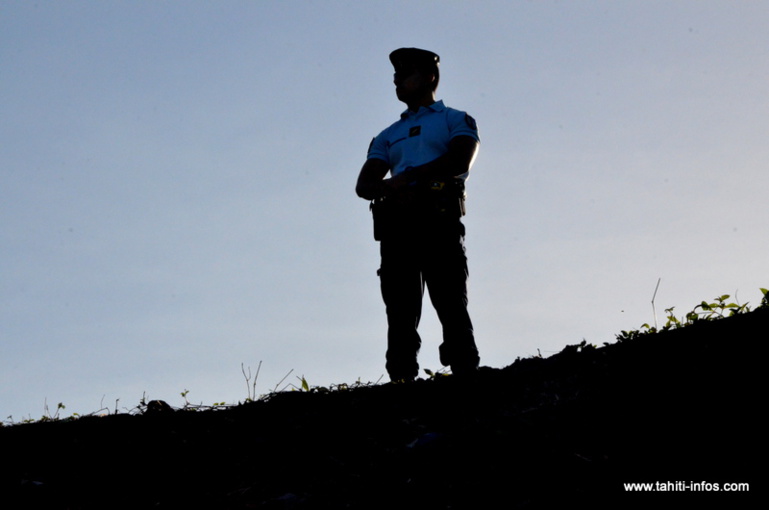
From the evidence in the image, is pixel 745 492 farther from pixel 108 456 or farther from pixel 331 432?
pixel 108 456

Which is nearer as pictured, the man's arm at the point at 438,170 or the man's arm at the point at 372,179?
the man's arm at the point at 438,170

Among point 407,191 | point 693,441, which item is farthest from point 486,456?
point 407,191

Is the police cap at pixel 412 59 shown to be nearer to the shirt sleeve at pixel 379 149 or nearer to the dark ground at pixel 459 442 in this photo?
the shirt sleeve at pixel 379 149

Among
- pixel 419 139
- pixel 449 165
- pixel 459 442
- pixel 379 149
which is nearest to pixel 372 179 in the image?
pixel 379 149

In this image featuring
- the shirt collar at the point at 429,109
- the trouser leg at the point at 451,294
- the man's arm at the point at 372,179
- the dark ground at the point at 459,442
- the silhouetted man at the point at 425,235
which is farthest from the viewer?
the shirt collar at the point at 429,109

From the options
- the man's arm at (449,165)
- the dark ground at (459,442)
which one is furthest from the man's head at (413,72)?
the dark ground at (459,442)

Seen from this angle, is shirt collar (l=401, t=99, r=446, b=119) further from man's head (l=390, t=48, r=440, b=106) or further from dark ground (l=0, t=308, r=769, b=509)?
dark ground (l=0, t=308, r=769, b=509)

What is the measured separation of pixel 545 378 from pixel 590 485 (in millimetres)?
1800

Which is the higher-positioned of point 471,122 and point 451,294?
point 471,122

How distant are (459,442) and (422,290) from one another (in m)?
2.37

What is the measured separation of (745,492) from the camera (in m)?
3.64

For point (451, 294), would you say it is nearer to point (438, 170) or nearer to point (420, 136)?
point (438, 170)

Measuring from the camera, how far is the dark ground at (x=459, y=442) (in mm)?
4043

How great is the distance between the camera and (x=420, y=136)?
22.9 ft
